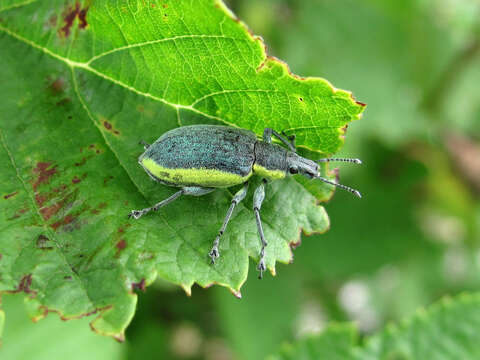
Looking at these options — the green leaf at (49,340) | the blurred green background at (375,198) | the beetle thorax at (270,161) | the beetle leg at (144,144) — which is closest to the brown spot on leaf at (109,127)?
the beetle leg at (144,144)

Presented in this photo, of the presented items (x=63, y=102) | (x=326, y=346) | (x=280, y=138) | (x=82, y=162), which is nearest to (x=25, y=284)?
(x=82, y=162)

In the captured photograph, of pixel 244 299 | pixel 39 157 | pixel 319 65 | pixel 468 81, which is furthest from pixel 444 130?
pixel 39 157

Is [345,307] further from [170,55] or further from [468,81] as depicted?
Answer: [170,55]

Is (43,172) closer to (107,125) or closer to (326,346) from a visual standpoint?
(107,125)

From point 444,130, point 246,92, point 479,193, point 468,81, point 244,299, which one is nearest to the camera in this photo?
point 246,92

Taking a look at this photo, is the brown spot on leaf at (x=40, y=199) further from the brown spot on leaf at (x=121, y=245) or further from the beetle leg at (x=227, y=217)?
the beetle leg at (x=227, y=217)
